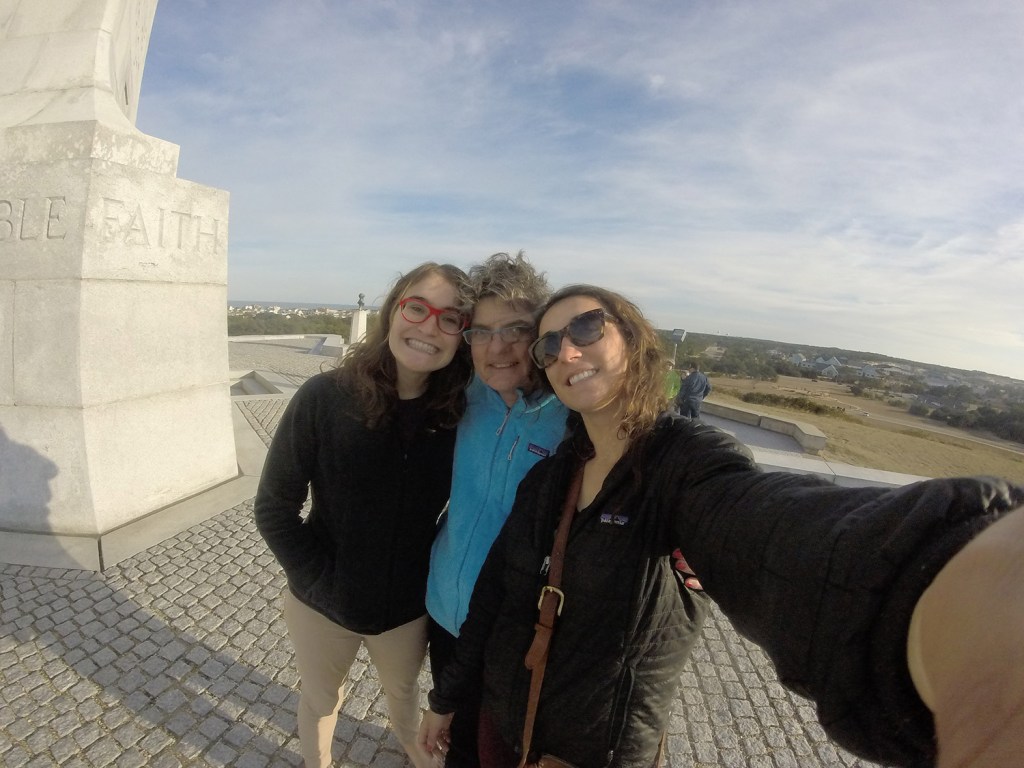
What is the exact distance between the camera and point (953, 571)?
0.58 meters

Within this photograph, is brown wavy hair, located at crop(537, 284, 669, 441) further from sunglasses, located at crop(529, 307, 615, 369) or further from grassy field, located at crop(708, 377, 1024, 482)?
grassy field, located at crop(708, 377, 1024, 482)

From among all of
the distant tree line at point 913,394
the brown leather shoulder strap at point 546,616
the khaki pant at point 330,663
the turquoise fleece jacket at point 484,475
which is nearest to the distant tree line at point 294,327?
the distant tree line at point 913,394

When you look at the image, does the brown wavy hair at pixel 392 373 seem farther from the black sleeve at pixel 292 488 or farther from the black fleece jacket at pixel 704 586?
the black fleece jacket at pixel 704 586

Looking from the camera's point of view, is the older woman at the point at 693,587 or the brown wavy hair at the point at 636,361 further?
the brown wavy hair at the point at 636,361

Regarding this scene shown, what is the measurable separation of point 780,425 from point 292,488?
39.8 feet

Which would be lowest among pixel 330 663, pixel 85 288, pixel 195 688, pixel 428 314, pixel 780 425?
pixel 195 688

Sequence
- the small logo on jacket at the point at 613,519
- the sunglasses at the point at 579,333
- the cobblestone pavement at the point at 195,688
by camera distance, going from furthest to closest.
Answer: the cobblestone pavement at the point at 195,688, the sunglasses at the point at 579,333, the small logo on jacket at the point at 613,519

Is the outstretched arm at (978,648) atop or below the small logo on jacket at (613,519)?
atop

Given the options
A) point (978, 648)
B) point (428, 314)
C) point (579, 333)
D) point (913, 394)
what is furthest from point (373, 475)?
point (913, 394)

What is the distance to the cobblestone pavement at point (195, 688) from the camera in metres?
2.19

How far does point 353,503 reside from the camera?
1.67m

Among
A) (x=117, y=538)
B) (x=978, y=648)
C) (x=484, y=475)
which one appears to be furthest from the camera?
(x=117, y=538)

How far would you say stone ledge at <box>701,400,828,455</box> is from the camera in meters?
9.82

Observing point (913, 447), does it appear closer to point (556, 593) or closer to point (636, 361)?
point (636, 361)
